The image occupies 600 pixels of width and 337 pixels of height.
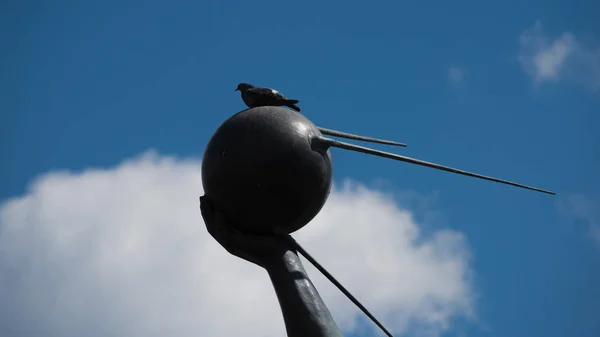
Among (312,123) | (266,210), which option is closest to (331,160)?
(312,123)

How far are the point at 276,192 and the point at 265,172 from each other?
0.28 metres

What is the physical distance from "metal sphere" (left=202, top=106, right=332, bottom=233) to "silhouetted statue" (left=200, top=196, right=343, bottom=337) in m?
0.13

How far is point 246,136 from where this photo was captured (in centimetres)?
1140

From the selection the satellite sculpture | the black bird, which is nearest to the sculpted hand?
the satellite sculpture

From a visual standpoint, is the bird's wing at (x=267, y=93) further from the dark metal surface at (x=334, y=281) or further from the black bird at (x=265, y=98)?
the dark metal surface at (x=334, y=281)

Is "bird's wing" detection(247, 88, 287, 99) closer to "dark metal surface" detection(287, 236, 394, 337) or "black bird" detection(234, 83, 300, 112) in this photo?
"black bird" detection(234, 83, 300, 112)

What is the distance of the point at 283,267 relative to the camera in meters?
11.6

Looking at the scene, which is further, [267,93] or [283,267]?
[267,93]

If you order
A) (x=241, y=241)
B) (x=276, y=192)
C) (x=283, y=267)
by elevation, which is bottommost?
(x=283, y=267)

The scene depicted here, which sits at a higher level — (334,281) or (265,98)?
(265,98)

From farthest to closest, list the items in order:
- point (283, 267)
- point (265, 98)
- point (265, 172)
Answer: point (265, 98) → point (283, 267) → point (265, 172)

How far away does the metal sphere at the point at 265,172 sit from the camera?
11.2m

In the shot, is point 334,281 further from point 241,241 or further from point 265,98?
point 265,98

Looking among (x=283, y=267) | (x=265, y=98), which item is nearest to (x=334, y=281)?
(x=283, y=267)
